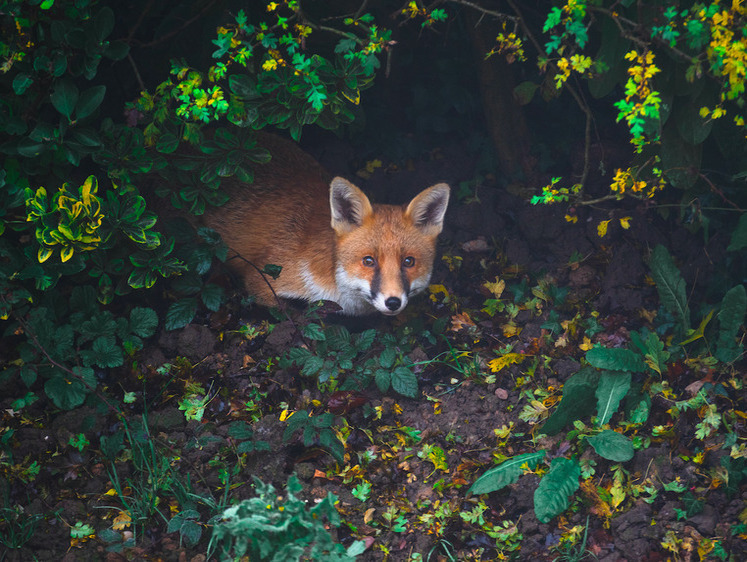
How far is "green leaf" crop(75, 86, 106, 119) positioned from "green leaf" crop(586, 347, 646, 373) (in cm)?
286

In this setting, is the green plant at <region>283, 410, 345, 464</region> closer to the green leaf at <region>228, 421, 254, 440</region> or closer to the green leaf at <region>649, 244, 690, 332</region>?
the green leaf at <region>228, 421, 254, 440</region>

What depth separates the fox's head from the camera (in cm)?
384

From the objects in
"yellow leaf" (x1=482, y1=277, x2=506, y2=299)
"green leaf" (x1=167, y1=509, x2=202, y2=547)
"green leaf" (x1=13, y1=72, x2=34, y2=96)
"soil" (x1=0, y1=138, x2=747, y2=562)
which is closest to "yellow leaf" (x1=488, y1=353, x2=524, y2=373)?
"soil" (x1=0, y1=138, x2=747, y2=562)

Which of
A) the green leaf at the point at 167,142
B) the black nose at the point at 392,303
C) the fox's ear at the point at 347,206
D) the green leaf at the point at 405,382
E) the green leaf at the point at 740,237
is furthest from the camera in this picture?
the fox's ear at the point at 347,206

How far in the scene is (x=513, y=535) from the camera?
2881 mm

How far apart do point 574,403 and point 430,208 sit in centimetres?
158

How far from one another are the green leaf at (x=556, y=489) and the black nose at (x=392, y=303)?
125 cm

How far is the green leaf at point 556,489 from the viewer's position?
9.20 ft

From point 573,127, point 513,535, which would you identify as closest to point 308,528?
point 513,535

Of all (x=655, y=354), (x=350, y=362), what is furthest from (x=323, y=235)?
(x=655, y=354)

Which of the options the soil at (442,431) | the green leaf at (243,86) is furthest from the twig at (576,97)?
the green leaf at (243,86)

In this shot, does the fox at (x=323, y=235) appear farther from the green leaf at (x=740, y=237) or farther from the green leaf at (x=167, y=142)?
the green leaf at (x=740, y=237)

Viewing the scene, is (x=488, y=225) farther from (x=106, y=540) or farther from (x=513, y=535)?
(x=106, y=540)

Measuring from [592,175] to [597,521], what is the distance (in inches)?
104
